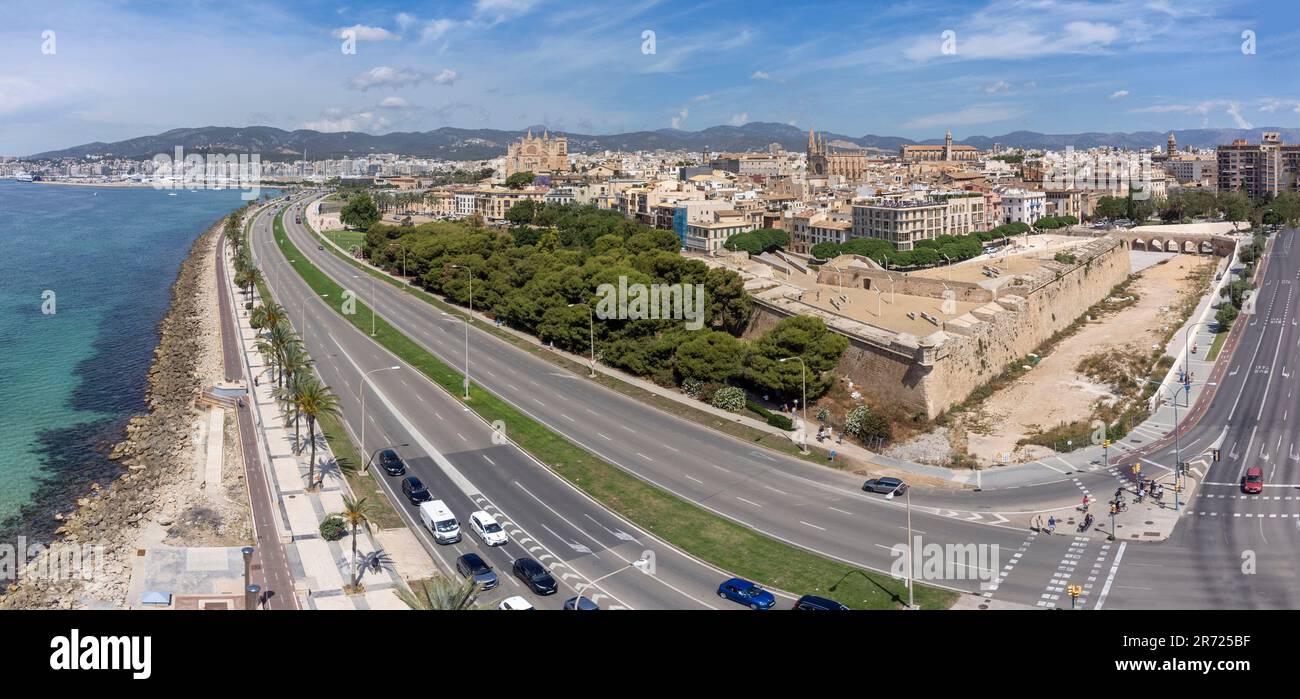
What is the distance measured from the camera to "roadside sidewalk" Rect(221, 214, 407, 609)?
2542cm

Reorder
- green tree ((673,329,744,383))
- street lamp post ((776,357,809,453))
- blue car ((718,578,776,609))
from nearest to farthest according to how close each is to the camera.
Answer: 1. blue car ((718,578,776,609))
2. street lamp post ((776,357,809,453))
3. green tree ((673,329,744,383))

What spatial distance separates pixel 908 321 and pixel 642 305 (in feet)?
50.7

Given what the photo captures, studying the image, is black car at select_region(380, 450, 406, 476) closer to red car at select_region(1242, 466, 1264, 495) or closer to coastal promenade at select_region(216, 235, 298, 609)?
coastal promenade at select_region(216, 235, 298, 609)

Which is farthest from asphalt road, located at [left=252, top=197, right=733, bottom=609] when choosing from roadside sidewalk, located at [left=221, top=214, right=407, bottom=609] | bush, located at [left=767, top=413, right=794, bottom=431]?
A: bush, located at [left=767, top=413, right=794, bottom=431]

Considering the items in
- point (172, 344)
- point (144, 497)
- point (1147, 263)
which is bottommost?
point (144, 497)

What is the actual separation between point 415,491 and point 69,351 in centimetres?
4475

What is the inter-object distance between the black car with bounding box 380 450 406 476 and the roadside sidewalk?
171 cm

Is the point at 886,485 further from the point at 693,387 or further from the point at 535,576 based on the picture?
the point at 693,387

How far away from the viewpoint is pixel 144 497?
3556cm

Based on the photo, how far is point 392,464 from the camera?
35.7 meters
